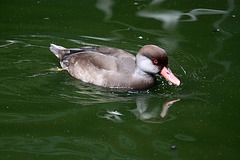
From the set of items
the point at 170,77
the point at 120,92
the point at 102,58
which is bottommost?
the point at 120,92

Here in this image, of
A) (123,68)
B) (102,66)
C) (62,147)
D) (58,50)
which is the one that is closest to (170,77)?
(123,68)

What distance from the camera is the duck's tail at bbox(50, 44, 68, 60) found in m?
7.55

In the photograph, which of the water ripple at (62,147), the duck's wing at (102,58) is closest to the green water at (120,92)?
the water ripple at (62,147)

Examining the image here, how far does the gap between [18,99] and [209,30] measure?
443 centimetres

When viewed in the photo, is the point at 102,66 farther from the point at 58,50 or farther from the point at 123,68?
the point at 58,50

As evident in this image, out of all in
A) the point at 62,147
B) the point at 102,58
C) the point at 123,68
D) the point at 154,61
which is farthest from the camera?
the point at 102,58

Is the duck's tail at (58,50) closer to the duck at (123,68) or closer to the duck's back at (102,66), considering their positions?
the duck's back at (102,66)

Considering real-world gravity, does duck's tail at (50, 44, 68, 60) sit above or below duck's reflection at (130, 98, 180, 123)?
above

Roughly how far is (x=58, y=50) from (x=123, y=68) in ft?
4.79

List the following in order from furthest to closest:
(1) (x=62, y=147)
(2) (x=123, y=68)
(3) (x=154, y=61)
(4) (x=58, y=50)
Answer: (4) (x=58, y=50) < (2) (x=123, y=68) < (3) (x=154, y=61) < (1) (x=62, y=147)

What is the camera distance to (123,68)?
6.84m

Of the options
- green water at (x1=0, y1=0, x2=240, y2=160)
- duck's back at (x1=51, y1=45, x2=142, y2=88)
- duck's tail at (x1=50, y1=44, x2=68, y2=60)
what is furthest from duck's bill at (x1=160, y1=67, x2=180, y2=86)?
duck's tail at (x1=50, y1=44, x2=68, y2=60)

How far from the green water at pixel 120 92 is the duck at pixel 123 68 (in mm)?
171

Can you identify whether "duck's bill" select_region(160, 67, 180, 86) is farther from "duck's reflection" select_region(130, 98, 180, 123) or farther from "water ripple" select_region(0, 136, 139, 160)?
"water ripple" select_region(0, 136, 139, 160)
